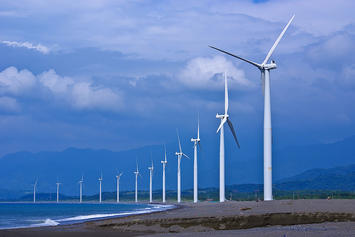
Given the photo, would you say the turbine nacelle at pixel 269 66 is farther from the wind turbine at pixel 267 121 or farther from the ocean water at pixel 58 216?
the ocean water at pixel 58 216

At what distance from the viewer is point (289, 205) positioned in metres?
37.0

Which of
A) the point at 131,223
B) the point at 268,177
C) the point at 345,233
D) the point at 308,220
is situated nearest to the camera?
the point at 345,233

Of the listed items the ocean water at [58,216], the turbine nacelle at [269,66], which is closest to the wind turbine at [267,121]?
the turbine nacelle at [269,66]

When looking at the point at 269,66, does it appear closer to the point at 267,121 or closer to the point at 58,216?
the point at 267,121

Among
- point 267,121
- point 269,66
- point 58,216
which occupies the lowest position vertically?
point 58,216

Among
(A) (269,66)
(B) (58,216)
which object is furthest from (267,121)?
(B) (58,216)

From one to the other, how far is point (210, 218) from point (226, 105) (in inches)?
1525

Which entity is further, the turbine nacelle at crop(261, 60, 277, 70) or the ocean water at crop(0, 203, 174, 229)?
the ocean water at crop(0, 203, 174, 229)

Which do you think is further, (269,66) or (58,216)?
(58,216)

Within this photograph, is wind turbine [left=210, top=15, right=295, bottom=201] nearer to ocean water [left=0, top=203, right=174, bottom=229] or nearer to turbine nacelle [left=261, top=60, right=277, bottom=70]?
turbine nacelle [left=261, top=60, right=277, bottom=70]

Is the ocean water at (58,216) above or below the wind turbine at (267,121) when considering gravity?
below

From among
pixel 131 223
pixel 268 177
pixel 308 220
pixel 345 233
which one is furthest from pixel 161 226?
pixel 345 233

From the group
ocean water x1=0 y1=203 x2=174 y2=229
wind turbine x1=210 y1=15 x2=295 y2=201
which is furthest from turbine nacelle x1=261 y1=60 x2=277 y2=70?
ocean water x1=0 y1=203 x2=174 y2=229

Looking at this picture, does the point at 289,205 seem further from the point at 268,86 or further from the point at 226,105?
the point at 226,105
